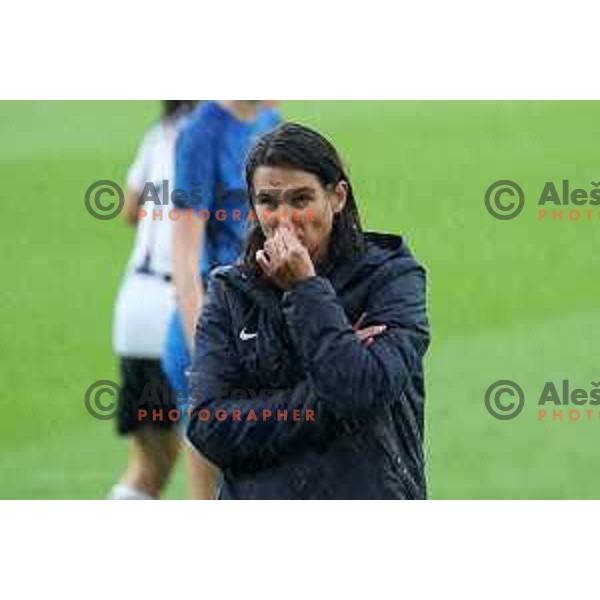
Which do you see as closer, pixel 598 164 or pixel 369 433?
pixel 369 433

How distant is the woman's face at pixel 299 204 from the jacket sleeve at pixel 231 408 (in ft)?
0.58

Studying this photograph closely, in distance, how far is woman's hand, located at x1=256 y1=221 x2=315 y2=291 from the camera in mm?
2887

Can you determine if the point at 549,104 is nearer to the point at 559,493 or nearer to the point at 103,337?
the point at 559,493

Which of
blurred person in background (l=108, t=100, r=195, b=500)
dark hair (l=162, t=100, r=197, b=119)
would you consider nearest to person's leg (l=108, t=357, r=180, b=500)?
blurred person in background (l=108, t=100, r=195, b=500)

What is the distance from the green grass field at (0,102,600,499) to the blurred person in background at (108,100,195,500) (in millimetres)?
44

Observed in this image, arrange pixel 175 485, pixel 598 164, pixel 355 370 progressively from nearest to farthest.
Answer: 1. pixel 355 370
2. pixel 598 164
3. pixel 175 485

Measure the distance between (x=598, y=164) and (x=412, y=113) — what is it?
21.2 inches

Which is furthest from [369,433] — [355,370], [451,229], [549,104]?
[549,104]

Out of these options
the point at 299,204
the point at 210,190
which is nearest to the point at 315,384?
the point at 299,204

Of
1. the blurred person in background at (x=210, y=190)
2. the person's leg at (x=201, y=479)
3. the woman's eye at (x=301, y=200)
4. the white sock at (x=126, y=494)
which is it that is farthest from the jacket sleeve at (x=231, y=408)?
the white sock at (x=126, y=494)

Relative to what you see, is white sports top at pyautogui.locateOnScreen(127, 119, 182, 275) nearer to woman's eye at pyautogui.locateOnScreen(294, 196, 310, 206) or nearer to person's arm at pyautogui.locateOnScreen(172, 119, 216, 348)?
person's arm at pyautogui.locateOnScreen(172, 119, 216, 348)

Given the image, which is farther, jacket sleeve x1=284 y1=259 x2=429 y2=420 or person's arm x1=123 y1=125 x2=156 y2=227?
person's arm x1=123 y1=125 x2=156 y2=227

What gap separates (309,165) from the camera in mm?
3004

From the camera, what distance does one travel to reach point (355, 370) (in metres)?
2.84
